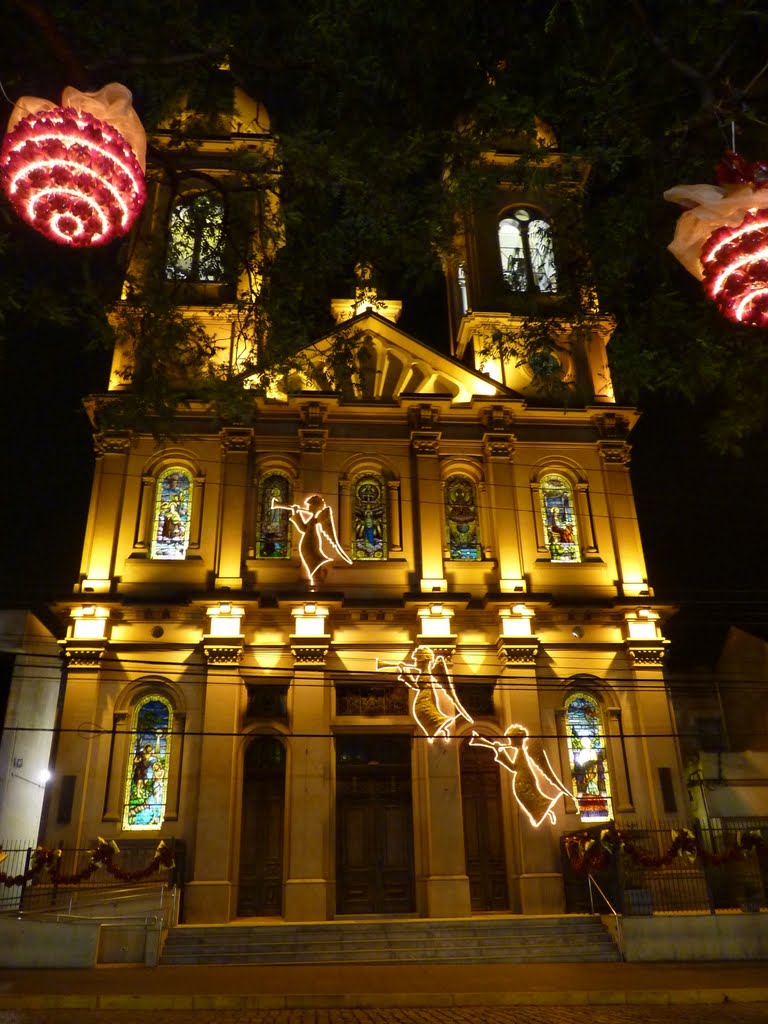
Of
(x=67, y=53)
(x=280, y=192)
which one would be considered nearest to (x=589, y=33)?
(x=280, y=192)

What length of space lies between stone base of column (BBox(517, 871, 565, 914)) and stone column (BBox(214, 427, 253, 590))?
9.02m

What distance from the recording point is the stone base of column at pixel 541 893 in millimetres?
16830

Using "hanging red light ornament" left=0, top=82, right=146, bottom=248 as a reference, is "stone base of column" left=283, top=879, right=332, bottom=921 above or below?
below

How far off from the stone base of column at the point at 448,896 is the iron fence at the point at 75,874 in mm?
5153

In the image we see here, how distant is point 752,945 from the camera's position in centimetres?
1375

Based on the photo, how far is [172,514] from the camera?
813 inches

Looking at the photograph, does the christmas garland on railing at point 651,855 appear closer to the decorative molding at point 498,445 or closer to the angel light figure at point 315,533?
the angel light figure at point 315,533

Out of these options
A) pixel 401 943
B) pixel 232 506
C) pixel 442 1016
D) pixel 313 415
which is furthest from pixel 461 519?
pixel 442 1016

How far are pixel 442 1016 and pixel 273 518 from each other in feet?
43.8

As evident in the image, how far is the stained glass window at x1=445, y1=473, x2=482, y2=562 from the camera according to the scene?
819 inches

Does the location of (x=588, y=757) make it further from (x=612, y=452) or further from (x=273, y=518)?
(x=273, y=518)

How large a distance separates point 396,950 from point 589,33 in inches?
556

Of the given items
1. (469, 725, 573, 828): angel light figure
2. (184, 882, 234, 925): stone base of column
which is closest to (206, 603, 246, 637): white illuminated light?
(184, 882, 234, 925): stone base of column

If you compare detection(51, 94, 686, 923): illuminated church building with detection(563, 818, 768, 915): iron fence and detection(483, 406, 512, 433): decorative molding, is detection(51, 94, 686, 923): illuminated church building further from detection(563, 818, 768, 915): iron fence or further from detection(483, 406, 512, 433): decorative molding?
detection(563, 818, 768, 915): iron fence
